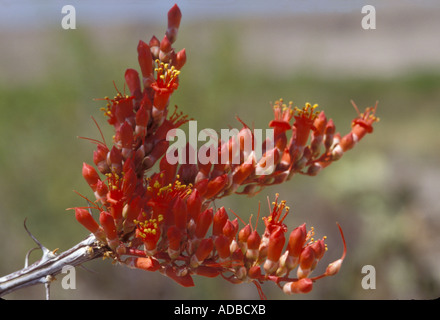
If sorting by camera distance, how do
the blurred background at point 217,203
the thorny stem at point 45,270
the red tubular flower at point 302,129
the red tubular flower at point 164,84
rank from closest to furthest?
the thorny stem at point 45,270 < the red tubular flower at point 164,84 < the red tubular flower at point 302,129 < the blurred background at point 217,203

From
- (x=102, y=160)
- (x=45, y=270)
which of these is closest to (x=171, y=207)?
(x=102, y=160)

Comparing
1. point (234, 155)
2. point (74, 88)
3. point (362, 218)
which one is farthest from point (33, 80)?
point (234, 155)

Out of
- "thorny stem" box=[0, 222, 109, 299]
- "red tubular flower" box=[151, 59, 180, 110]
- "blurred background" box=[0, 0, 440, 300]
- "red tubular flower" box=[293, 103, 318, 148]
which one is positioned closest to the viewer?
"thorny stem" box=[0, 222, 109, 299]

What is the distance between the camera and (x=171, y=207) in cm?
123

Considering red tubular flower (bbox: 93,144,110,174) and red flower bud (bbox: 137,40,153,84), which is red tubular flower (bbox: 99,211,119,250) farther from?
red flower bud (bbox: 137,40,153,84)

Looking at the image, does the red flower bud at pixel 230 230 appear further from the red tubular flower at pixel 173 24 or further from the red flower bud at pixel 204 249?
the red tubular flower at pixel 173 24

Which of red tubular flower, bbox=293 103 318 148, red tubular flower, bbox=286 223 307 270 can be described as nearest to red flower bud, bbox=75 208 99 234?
red tubular flower, bbox=286 223 307 270

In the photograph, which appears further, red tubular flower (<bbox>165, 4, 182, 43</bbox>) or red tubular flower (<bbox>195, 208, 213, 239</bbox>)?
red tubular flower (<bbox>165, 4, 182, 43</bbox>)

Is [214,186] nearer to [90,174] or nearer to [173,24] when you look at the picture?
[90,174]

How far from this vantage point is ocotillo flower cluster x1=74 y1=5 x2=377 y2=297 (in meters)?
1.20

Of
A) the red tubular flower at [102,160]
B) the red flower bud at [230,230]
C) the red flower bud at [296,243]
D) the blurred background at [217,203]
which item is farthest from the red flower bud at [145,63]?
the blurred background at [217,203]

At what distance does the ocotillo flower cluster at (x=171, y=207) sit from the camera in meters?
1.20

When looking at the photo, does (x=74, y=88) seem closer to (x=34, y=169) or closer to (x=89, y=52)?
(x=89, y=52)
